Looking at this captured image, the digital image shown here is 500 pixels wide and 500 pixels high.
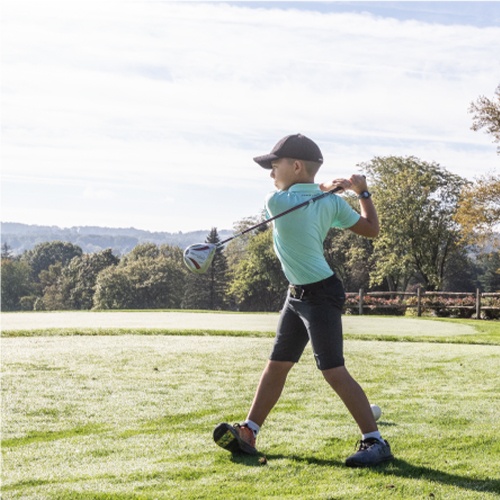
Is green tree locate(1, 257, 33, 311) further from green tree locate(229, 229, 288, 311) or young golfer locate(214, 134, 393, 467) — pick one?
young golfer locate(214, 134, 393, 467)

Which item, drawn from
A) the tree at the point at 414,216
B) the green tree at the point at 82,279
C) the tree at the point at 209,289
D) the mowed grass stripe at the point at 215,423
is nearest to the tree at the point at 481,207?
the tree at the point at 414,216

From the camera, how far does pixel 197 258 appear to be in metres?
4.91

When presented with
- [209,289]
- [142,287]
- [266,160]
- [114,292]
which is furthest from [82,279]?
[266,160]

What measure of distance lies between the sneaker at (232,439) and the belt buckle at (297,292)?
89 centimetres

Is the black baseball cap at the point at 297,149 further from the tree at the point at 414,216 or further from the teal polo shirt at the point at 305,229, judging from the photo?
the tree at the point at 414,216

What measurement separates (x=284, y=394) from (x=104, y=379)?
2.22 m

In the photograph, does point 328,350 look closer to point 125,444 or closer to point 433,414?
point 125,444

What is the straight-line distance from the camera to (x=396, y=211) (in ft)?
192

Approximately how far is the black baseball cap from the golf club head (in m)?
0.72

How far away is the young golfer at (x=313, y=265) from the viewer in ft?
15.3

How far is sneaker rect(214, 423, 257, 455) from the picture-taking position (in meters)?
4.66

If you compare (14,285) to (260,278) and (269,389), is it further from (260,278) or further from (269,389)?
(269,389)

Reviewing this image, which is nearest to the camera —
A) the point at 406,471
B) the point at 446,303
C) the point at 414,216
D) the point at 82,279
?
the point at 406,471

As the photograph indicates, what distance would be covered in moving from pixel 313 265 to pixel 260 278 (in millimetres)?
79912
